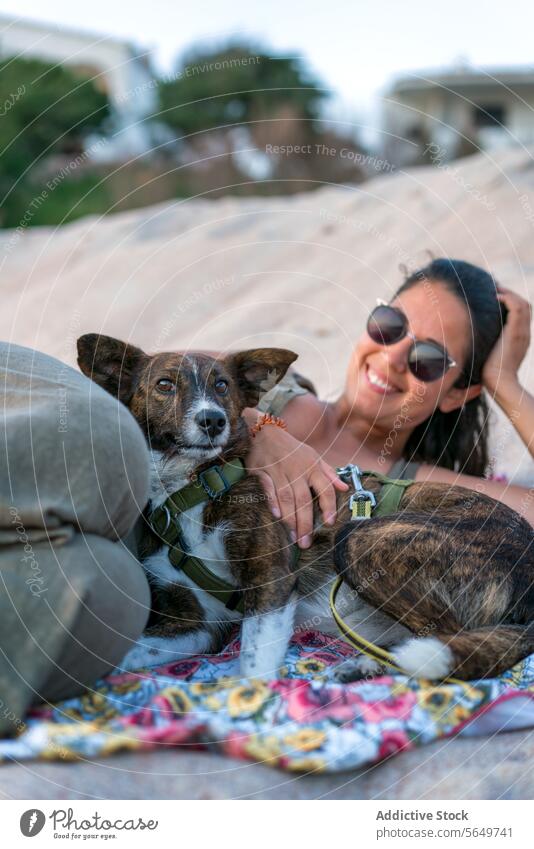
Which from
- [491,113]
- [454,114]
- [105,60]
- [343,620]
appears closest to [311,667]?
[343,620]

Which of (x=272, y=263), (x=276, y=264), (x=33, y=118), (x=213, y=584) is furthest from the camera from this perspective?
(x=33, y=118)

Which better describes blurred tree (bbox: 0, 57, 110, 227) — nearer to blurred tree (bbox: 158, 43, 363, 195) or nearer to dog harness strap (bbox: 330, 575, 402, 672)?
blurred tree (bbox: 158, 43, 363, 195)

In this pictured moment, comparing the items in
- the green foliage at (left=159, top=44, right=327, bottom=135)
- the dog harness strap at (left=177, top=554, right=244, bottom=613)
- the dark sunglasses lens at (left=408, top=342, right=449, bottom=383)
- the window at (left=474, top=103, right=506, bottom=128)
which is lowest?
the dog harness strap at (left=177, top=554, right=244, bottom=613)

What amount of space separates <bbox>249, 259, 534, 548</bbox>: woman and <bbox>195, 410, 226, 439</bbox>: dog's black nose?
605mm

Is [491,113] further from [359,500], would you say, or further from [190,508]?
[190,508]

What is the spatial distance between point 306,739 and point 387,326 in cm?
243

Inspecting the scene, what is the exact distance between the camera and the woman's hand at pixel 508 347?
4832 millimetres

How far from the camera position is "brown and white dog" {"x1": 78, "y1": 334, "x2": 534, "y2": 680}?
10.6 feet

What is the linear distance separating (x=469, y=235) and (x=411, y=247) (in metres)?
0.62

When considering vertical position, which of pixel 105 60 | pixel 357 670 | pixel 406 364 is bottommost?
pixel 357 670

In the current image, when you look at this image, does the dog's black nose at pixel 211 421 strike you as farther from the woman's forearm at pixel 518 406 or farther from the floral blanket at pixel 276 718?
the woman's forearm at pixel 518 406

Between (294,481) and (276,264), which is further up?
(276,264)

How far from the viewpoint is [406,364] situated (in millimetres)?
4590

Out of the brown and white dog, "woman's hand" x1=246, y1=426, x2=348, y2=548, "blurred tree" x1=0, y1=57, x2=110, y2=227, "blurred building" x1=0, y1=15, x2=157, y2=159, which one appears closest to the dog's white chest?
the brown and white dog
